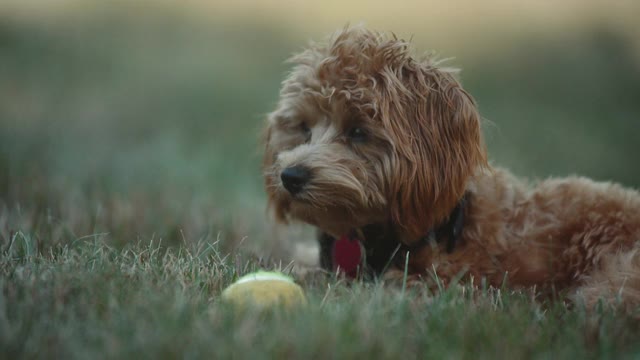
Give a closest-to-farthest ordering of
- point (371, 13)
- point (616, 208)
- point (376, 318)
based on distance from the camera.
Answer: point (376, 318)
point (616, 208)
point (371, 13)

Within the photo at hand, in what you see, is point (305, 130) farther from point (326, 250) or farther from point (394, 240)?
point (394, 240)

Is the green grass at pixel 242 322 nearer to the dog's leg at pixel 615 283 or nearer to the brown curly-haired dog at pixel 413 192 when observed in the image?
the dog's leg at pixel 615 283

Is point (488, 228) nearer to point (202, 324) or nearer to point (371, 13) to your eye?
point (202, 324)

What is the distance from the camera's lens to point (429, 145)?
157 inches

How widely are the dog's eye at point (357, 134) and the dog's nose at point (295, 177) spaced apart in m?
0.36

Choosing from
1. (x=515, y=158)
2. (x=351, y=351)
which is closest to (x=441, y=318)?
(x=351, y=351)

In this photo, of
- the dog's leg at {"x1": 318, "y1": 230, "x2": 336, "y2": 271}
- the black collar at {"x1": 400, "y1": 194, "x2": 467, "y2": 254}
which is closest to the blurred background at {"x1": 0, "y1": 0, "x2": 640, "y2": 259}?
the dog's leg at {"x1": 318, "y1": 230, "x2": 336, "y2": 271}

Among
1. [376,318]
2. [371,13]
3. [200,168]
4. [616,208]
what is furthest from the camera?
[371,13]

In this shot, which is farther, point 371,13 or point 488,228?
point 371,13

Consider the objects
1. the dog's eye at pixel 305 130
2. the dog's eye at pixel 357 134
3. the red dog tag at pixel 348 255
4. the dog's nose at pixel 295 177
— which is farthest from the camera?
the dog's eye at pixel 305 130

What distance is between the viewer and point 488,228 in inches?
160

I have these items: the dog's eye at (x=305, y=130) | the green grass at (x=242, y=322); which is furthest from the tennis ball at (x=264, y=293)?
the dog's eye at (x=305, y=130)

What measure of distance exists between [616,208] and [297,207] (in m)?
1.77

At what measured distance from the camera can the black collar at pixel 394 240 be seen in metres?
4.00
